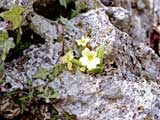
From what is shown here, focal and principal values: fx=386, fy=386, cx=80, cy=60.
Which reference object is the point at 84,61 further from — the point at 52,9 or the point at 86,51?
the point at 52,9

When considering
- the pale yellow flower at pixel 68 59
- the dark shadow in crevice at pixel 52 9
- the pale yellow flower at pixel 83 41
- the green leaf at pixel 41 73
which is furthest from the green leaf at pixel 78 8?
the green leaf at pixel 41 73

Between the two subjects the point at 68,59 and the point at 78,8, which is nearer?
the point at 68,59

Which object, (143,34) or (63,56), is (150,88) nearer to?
(63,56)

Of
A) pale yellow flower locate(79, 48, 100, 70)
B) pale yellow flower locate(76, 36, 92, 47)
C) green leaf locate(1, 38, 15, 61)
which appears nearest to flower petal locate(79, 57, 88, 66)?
pale yellow flower locate(79, 48, 100, 70)

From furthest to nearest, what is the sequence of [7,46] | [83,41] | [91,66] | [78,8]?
[78,8] < [83,41] < [91,66] < [7,46]

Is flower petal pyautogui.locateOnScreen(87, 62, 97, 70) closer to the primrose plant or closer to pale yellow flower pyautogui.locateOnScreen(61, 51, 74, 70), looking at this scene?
the primrose plant

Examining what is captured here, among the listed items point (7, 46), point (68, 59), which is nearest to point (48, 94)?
point (68, 59)

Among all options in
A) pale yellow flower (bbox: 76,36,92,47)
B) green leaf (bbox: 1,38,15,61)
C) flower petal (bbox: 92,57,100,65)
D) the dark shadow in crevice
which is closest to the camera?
green leaf (bbox: 1,38,15,61)
